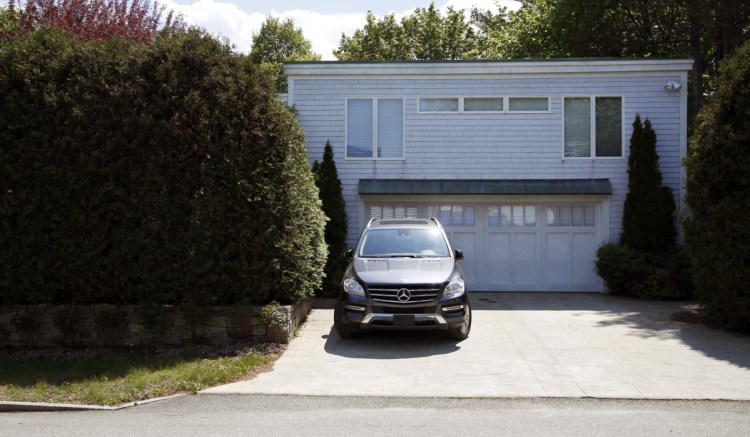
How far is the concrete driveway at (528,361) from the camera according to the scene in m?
7.80

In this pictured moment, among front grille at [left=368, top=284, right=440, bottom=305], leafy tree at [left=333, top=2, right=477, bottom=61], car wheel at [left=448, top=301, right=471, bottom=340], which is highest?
leafy tree at [left=333, top=2, right=477, bottom=61]

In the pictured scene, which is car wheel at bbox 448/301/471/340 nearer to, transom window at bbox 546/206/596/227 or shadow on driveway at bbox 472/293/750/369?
shadow on driveway at bbox 472/293/750/369

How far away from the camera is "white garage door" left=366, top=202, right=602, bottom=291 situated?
1641 centimetres

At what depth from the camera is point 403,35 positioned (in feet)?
126

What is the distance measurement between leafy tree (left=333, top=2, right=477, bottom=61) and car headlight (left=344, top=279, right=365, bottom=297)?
2888 centimetres

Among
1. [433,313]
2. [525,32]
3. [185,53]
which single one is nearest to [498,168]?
[433,313]

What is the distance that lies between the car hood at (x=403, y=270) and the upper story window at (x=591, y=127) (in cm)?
706

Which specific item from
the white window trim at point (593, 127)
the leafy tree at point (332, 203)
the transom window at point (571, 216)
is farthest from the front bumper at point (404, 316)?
the white window trim at point (593, 127)

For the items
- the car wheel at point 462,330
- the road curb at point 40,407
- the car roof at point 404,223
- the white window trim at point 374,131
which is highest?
the white window trim at point 374,131

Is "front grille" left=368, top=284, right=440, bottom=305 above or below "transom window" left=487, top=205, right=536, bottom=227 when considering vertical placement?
below

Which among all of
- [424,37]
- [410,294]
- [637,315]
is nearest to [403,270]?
[410,294]

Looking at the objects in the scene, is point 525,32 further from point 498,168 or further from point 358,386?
point 358,386

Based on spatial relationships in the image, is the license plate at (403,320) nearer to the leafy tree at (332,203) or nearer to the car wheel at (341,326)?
the car wheel at (341,326)

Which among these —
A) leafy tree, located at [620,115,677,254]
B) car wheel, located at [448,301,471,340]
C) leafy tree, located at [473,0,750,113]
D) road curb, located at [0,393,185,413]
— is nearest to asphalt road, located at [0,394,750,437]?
road curb, located at [0,393,185,413]
